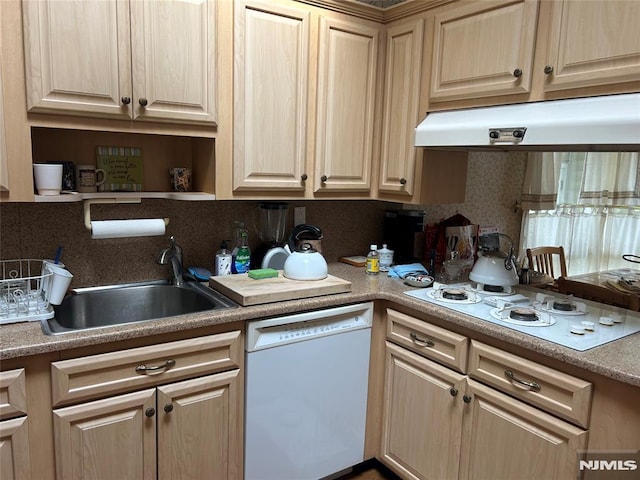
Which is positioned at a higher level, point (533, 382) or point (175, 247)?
point (175, 247)

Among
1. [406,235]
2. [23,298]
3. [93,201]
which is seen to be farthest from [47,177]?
[406,235]

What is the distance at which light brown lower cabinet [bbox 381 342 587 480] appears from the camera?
1.50 m

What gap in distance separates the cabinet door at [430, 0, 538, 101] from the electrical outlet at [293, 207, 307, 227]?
2.86ft

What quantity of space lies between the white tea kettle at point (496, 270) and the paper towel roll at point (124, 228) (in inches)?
54.7

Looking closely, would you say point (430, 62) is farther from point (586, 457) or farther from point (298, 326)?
point (586, 457)

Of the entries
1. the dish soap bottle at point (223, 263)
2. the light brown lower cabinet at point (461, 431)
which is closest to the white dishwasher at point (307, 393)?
the light brown lower cabinet at point (461, 431)

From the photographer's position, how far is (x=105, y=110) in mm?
1689

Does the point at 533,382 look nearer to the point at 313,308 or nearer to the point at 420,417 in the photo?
the point at 420,417

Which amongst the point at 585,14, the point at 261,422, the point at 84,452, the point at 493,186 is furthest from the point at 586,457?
the point at 493,186

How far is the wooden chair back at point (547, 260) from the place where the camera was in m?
2.41

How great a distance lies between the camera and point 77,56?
1.62 metres

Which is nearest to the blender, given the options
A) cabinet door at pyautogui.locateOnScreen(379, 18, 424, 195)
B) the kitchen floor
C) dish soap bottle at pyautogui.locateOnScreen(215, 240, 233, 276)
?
dish soap bottle at pyautogui.locateOnScreen(215, 240, 233, 276)

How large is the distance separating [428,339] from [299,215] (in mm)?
993

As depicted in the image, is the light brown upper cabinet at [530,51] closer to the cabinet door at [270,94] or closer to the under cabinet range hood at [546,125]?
the under cabinet range hood at [546,125]
